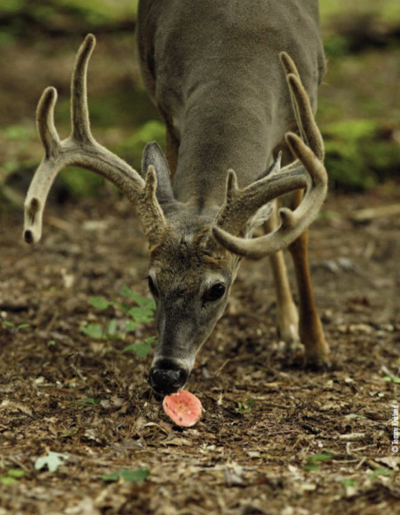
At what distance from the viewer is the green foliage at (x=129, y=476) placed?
3.40 meters

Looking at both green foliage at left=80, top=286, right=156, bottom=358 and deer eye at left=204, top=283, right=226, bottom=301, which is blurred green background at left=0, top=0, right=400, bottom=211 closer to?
green foliage at left=80, top=286, right=156, bottom=358

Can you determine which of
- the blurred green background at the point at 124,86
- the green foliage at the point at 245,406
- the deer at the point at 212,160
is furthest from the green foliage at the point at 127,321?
the blurred green background at the point at 124,86

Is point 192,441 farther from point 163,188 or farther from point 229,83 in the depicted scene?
point 229,83

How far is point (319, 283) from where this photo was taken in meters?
7.76

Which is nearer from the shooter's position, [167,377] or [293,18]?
[167,377]

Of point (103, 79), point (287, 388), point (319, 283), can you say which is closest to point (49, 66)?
point (103, 79)

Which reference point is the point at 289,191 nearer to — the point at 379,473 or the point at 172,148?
the point at 379,473

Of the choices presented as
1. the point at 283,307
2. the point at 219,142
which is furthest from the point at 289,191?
the point at 283,307

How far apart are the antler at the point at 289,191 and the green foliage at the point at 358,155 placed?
5.67m

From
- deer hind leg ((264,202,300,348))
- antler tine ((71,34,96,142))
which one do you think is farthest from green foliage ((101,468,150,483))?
deer hind leg ((264,202,300,348))

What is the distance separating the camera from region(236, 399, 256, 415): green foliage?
183 inches

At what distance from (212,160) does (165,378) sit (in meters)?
1.40

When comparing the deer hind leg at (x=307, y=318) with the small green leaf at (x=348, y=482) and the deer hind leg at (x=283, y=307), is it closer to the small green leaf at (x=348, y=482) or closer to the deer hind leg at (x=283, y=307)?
the deer hind leg at (x=283, y=307)

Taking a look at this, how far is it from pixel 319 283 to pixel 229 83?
2.97 m
